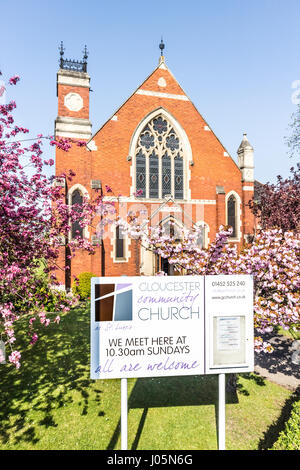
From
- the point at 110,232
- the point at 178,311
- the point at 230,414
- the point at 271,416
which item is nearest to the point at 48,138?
the point at 178,311

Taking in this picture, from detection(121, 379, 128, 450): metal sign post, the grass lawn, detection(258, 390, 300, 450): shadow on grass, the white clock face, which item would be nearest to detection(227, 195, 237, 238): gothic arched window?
the white clock face

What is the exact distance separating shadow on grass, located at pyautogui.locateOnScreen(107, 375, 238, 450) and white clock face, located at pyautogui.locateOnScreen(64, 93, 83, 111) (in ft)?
51.1

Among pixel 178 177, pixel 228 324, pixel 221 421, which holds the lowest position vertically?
pixel 221 421

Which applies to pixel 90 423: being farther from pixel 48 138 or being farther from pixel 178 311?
pixel 48 138

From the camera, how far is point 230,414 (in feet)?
19.3

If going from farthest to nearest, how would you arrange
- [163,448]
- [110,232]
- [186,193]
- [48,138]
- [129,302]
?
[186,193] → [110,232] → [48,138] → [163,448] → [129,302]

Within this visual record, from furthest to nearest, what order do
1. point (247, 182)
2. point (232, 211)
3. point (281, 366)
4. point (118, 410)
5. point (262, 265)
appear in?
point (232, 211)
point (247, 182)
point (281, 366)
point (118, 410)
point (262, 265)

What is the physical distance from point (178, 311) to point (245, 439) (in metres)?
3.01

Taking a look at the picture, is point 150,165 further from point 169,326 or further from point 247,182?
point 169,326

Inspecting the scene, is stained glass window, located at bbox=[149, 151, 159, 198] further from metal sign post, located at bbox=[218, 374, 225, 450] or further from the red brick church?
metal sign post, located at bbox=[218, 374, 225, 450]

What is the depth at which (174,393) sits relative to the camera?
22.2 feet

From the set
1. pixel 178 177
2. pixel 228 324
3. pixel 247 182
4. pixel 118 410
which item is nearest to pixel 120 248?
pixel 178 177

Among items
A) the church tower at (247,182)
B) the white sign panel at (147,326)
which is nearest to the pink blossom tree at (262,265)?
the white sign panel at (147,326)

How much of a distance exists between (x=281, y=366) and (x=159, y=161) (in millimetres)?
13470
